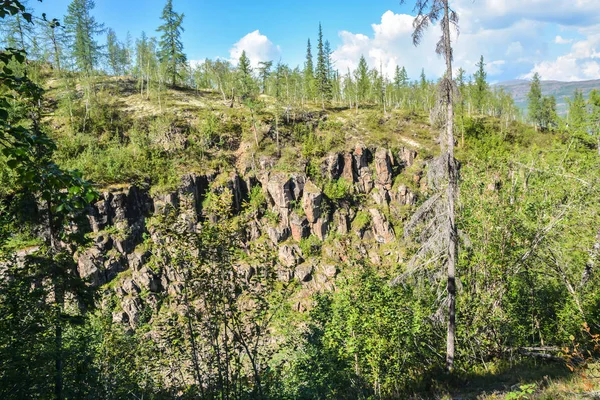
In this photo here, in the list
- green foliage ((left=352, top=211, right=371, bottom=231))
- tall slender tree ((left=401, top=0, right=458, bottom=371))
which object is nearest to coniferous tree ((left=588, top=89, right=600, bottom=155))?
tall slender tree ((left=401, top=0, right=458, bottom=371))

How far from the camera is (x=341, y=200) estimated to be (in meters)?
43.4

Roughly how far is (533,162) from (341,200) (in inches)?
1240

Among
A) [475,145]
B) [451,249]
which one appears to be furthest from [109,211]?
[475,145]

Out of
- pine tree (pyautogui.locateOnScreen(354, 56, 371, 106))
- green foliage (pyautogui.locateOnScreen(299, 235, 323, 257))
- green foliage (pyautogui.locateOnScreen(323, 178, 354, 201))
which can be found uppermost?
pine tree (pyautogui.locateOnScreen(354, 56, 371, 106))

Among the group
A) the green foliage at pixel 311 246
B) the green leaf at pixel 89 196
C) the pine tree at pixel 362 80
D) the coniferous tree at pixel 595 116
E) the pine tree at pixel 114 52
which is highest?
the pine tree at pixel 114 52

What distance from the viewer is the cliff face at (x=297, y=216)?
34.3 m

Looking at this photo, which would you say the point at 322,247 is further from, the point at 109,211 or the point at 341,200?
the point at 109,211

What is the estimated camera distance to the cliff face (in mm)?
34312

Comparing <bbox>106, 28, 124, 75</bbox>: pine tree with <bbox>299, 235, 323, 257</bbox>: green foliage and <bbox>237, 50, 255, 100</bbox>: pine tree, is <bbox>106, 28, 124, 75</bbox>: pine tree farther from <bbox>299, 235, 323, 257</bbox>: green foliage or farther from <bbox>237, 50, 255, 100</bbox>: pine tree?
<bbox>299, 235, 323, 257</bbox>: green foliage

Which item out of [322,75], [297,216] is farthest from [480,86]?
[297,216]

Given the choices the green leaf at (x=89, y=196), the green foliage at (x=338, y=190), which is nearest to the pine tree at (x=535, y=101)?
the green foliage at (x=338, y=190)

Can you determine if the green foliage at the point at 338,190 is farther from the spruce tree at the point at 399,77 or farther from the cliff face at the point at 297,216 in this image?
the spruce tree at the point at 399,77

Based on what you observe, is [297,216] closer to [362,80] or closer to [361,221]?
[361,221]

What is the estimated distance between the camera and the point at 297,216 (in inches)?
1617
